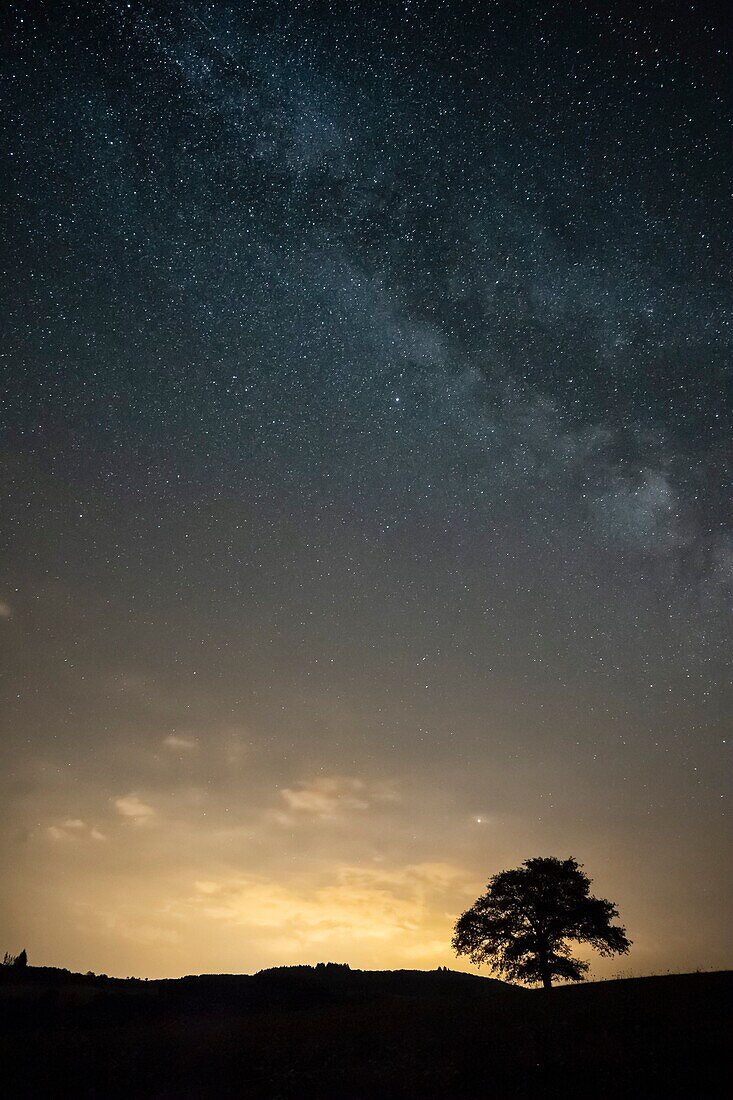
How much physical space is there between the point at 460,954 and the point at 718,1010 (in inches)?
742

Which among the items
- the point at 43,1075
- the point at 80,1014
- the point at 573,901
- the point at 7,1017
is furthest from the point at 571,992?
the point at 7,1017

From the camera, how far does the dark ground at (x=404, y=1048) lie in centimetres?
1958

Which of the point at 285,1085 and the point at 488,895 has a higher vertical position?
the point at 488,895

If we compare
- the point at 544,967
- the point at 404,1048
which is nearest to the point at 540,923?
the point at 544,967

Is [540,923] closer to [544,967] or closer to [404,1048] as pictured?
[544,967]

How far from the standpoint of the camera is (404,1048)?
24.0m

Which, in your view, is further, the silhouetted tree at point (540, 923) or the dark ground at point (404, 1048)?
the silhouetted tree at point (540, 923)

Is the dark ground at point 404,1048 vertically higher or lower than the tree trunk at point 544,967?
lower

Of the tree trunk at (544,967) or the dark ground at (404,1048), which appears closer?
the dark ground at (404,1048)

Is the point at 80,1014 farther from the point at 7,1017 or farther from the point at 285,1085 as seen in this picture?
the point at 285,1085

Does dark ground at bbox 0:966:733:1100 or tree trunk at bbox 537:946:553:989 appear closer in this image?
dark ground at bbox 0:966:733:1100

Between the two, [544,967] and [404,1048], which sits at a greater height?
[544,967]

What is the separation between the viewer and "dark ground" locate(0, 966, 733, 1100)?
19.6 meters

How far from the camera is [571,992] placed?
103ft
